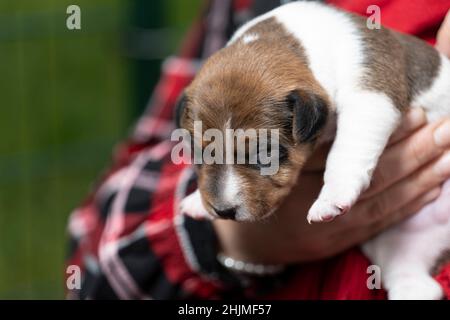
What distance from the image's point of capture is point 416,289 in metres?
1.58

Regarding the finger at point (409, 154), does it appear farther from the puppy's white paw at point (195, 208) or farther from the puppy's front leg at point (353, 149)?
the puppy's white paw at point (195, 208)

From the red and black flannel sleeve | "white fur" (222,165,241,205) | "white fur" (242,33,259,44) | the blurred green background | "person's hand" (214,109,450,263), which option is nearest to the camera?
"white fur" (222,165,241,205)

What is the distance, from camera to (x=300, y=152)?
4.58ft

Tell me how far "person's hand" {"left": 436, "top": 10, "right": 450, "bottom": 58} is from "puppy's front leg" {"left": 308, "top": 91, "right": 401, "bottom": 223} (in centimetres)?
25

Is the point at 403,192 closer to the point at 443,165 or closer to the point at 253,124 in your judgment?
the point at 443,165

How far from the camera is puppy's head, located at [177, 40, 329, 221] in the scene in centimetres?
134

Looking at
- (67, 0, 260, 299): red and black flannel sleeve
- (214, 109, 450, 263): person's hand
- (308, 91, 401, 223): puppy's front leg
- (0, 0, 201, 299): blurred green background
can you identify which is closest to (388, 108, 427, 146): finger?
(214, 109, 450, 263): person's hand

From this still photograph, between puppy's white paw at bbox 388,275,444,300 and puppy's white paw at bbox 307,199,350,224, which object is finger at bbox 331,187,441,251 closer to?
puppy's white paw at bbox 388,275,444,300

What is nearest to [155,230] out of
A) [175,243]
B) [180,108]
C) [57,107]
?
[175,243]

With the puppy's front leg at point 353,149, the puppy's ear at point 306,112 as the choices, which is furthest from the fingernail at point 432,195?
the puppy's ear at point 306,112

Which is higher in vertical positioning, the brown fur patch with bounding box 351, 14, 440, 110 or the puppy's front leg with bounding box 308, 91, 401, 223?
the brown fur patch with bounding box 351, 14, 440, 110

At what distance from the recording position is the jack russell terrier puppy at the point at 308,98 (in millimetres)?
1350
